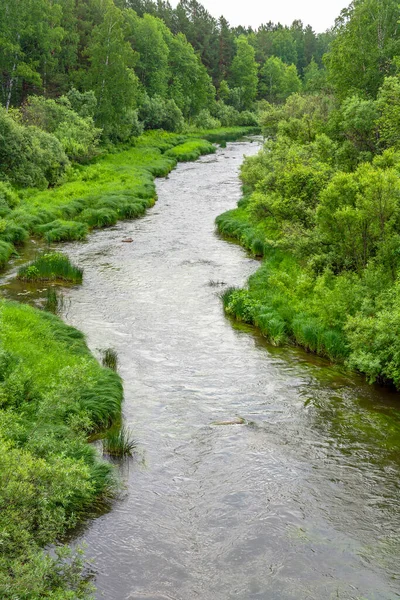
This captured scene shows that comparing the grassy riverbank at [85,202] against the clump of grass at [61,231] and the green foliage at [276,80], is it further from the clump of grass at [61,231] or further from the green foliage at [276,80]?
the green foliage at [276,80]

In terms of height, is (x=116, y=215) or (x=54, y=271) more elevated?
(x=54, y=271)

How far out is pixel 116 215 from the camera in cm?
3916

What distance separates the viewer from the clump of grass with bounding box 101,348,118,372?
59.5 feet

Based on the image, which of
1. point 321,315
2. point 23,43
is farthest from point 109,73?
point 321,315

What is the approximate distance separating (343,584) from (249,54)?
144697 mm

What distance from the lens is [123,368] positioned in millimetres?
18453

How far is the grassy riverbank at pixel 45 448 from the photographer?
8.74 m

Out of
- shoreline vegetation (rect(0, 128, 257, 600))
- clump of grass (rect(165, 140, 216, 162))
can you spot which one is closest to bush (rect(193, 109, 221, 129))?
clump of grass (rect(165, 140, 216, 162))

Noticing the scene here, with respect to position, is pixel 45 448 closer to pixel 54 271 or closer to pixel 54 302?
pixel 54 302

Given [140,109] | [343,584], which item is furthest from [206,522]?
[140,109]

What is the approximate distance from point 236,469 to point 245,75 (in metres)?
138

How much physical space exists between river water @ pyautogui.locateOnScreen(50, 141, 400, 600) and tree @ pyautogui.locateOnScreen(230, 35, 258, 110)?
12158 centimetres

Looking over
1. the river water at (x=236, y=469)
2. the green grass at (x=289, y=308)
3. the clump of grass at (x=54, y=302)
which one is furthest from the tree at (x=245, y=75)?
the river water at (x=236, y=469)

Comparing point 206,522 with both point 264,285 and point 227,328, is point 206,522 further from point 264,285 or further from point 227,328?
point 264,285
